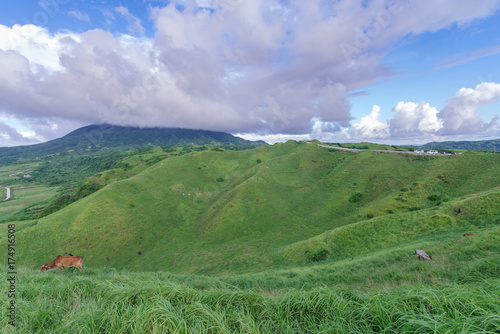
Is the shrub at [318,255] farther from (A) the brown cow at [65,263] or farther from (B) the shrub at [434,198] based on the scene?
(B) the shrub at [434,198]

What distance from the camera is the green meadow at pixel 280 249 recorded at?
14.2 ft

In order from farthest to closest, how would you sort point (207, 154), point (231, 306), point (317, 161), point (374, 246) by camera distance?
point (207, 154), point (317, 161), point (374, 246), point (231, 306)

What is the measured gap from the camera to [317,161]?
2800 inches

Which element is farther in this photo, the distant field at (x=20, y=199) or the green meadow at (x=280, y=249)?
the distant field at (x=20, y=199)

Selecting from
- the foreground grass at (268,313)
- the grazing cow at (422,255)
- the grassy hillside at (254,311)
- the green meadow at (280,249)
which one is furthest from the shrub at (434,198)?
the foreground grass at (268,313)

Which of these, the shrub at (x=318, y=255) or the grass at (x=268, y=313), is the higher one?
the grass at (x=268, y=313)

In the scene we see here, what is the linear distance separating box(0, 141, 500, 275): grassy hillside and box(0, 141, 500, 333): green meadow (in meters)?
0.29

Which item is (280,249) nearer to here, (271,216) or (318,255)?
(318,255)

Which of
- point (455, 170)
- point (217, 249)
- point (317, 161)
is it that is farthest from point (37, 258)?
point (455, 170)

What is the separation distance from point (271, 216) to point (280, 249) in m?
Answer: 14.3

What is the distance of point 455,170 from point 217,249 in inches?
2258

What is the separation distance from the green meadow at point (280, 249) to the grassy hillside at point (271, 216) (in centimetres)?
29

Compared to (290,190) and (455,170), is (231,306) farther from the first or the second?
(455,170)

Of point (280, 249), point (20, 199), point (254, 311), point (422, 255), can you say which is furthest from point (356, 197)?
point (20, 199)
